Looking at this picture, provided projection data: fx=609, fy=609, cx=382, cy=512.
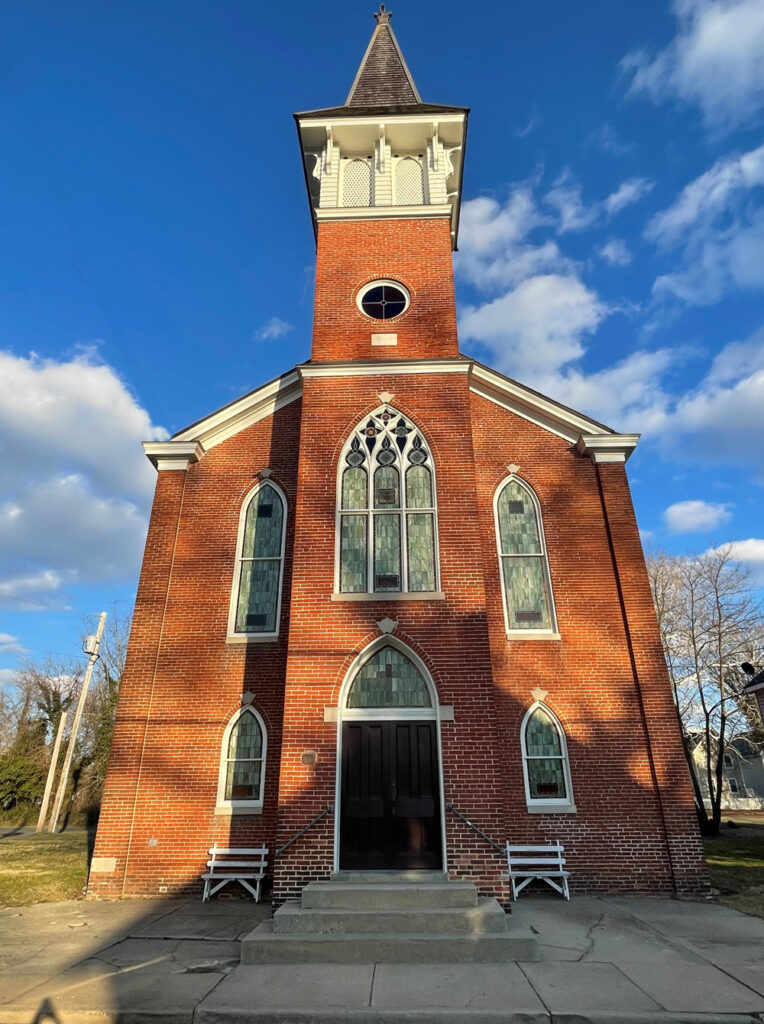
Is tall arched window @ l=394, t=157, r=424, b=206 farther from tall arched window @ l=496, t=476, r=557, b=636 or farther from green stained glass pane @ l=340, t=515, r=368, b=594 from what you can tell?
green stained glass pane @ l=340, t=515, r=368, b=594

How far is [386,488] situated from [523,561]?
10.5 ft

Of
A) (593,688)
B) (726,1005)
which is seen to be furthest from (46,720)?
(726,1005)

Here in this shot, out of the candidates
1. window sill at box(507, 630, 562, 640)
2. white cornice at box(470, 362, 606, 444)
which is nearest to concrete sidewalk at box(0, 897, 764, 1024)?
window sill at box(507, 630, 562, 640)

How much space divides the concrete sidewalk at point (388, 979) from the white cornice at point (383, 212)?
13.5m

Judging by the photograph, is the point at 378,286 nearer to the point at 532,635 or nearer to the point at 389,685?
the point at 532,635

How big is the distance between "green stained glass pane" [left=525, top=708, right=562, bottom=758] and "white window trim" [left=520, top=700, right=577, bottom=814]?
54mm

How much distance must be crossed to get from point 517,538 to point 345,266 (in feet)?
23.3

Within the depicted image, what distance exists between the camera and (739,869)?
39.8 ft

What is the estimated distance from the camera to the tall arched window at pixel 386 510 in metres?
10.5

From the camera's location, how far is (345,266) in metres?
13.6

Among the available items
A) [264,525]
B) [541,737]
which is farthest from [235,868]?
[264,525]

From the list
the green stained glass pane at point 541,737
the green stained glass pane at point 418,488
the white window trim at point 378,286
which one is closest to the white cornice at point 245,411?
the white window trim at point 378,286

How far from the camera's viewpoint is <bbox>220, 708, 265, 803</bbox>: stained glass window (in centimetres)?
1065

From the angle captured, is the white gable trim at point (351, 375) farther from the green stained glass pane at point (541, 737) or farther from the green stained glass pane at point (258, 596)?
the green stained glass pane at point (541, 737)
